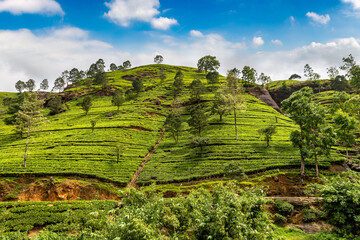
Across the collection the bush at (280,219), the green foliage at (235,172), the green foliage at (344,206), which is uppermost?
the green foliage at (344,206)

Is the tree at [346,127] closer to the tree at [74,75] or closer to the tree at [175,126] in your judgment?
the tree at [175,126]

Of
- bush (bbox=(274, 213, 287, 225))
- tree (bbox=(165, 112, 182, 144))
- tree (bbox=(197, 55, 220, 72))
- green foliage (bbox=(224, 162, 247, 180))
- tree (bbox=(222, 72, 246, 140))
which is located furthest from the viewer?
tree (bbox=(197, 55, 220, 72))

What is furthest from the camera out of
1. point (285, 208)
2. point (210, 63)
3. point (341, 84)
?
point (210, 63)

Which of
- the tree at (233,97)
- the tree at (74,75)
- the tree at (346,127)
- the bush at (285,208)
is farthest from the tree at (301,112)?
the tree at (74,75)

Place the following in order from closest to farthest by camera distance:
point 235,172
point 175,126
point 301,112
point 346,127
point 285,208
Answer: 1. point 285,208
2. point 301,112
3. point 235,172
4. point 346,127
5. point 175,126

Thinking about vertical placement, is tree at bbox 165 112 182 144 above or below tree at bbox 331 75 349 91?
below

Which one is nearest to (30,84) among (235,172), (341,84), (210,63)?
(210,63)

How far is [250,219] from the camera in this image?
12898 millimetres

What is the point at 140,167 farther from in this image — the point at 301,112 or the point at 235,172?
the point at 301,112

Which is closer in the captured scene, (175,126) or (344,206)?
(344,206)

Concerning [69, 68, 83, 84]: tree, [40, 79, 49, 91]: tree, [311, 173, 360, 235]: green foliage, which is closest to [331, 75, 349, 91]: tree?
[311, 173, 360, 235]: green foliage

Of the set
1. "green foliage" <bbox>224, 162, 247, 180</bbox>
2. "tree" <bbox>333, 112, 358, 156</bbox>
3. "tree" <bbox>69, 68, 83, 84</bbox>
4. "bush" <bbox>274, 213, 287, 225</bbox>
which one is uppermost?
"tree" <bbox>69, 68, 83, 84</bbox>

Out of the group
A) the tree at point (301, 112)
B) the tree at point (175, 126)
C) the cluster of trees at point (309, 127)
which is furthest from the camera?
the tree at point (175, 126)

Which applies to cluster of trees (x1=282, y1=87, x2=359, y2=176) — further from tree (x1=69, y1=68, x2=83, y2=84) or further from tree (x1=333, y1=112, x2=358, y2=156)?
tree (x1=69, y1=68, x2=83, y2=84)
